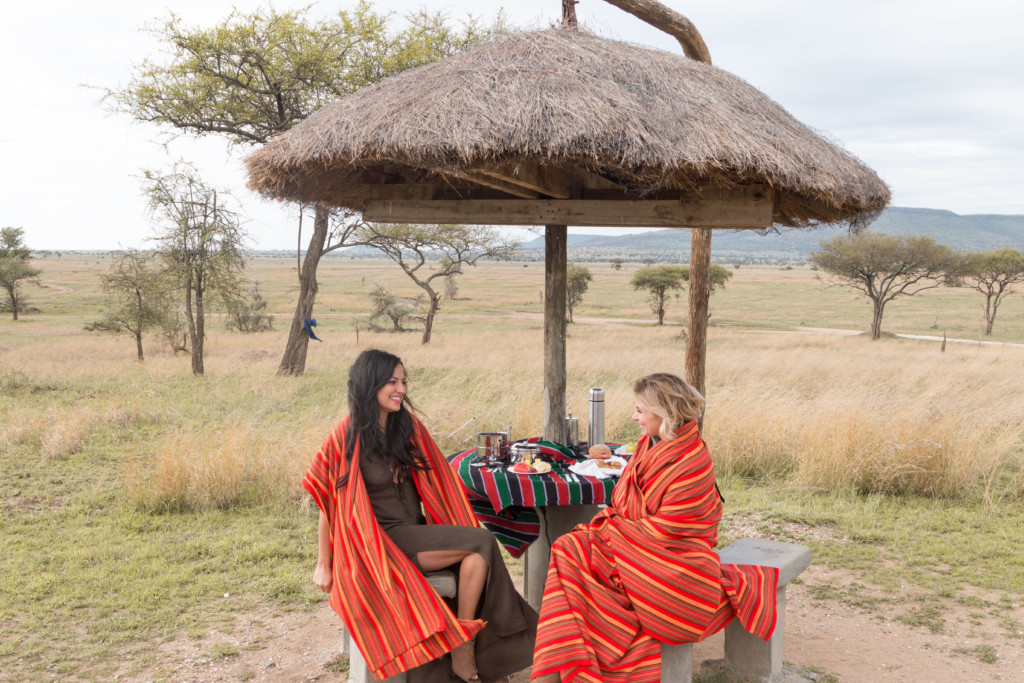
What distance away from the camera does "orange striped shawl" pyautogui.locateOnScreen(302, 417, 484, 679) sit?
2730 millimetres

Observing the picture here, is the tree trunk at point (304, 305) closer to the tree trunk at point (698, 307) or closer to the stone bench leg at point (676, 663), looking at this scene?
the tree trunk at point (698, 307)

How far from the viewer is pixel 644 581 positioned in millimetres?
2760

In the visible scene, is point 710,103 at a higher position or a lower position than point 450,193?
higher

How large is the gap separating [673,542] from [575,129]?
1.75 m

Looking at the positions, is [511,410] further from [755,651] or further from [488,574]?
[488,574]

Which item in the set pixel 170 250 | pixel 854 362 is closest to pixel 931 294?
pixel 854 362

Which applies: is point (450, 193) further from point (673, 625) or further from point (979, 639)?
point (979, 639)

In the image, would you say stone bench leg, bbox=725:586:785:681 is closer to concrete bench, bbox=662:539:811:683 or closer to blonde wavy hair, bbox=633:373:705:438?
concrete bench, bbox=662:539:811:683

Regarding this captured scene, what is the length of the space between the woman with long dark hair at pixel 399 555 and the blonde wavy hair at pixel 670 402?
795 mm

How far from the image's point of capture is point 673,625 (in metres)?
2.72

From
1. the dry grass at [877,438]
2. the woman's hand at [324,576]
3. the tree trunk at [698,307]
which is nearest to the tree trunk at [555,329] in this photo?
the woman's hand at [324,576]

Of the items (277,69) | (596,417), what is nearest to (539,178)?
(596,417)

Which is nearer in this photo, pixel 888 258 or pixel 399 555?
pixel 399 555

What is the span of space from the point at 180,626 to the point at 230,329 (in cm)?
2557
